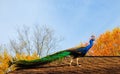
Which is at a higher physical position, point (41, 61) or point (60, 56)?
point (60, 56)

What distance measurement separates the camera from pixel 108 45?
134ft

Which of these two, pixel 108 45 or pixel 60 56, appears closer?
pixel 60 56

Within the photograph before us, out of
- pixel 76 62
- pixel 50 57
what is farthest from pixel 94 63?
pixel 50 57

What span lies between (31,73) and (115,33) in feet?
103

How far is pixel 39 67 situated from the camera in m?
12.7

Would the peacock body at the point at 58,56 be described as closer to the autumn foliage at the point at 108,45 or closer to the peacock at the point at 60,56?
the peacock at the point at 60,56

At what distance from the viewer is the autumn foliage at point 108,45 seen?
40000 millimetres

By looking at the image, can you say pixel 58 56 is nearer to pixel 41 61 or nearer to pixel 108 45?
pixel 41 61

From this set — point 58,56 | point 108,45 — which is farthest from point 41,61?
point 108,45

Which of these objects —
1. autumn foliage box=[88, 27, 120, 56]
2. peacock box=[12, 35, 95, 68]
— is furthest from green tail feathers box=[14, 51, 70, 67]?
autumn foliage box=[88, 27, 120, 56]

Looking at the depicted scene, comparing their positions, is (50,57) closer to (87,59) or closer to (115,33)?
(87,59)

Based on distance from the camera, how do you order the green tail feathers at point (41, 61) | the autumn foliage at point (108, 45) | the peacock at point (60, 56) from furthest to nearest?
the autumn foliage at point (108, 45), the green tail feathers at point (41, 61), the peacock at point (60, 56)

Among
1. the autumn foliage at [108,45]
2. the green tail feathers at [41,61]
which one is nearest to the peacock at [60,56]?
the green tail feathers at [41,61]

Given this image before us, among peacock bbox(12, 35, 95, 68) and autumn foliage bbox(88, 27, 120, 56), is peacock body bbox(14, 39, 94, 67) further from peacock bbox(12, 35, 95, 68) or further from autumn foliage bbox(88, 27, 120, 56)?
autumn foliage bbox(88, 27, 120, 56)
